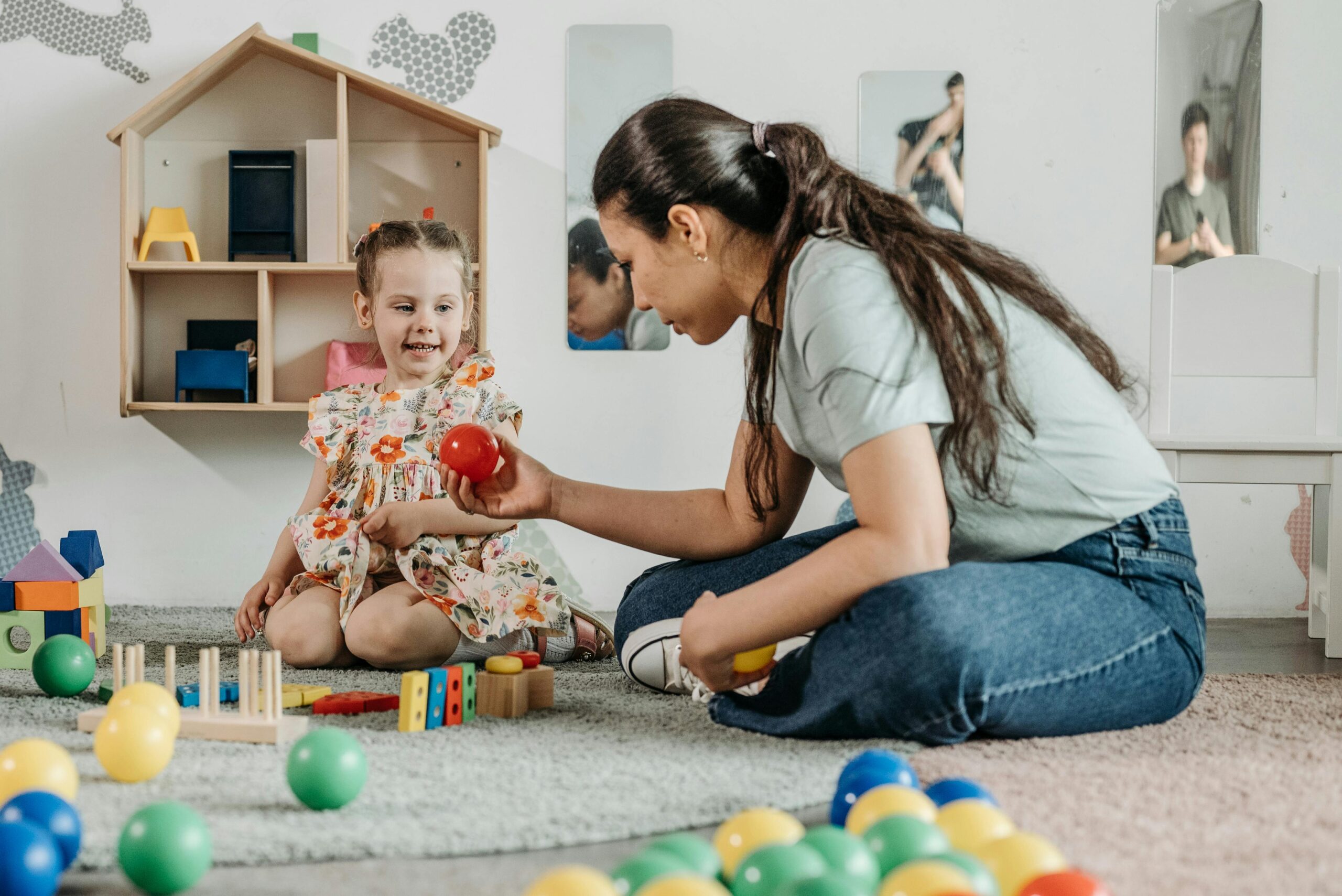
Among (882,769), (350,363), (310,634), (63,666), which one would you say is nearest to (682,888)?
(882,769)

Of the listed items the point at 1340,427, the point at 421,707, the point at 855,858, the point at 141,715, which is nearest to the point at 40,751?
the point at 141,715

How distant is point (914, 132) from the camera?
2.16 meters

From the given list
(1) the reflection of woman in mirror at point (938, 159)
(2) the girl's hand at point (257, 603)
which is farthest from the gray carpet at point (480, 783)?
(1) the reflection of woman in mirror at point (938, 159)

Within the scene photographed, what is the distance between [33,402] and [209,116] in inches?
25.8

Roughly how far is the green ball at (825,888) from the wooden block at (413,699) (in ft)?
1.89

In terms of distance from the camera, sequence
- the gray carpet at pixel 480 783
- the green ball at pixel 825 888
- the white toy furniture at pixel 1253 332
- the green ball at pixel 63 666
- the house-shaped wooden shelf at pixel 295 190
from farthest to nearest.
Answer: the house-shaped wooden shelf at pixel 295 190, the white toy furniture at pixel 1253 332, the green ball at pixel 63 666, the gray carpet at pixel 480 783, the green ball at pixel 825 888

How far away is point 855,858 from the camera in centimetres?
56

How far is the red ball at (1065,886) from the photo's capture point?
1.68ft

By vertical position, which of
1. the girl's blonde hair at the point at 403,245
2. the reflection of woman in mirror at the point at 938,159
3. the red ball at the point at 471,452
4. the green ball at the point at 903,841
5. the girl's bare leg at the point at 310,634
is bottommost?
the girl's bare leg at the point at 310,634

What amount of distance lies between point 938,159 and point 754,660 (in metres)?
1.44

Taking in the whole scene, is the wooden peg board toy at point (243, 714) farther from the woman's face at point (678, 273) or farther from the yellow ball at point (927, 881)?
the yellow ball at point (927, 881)

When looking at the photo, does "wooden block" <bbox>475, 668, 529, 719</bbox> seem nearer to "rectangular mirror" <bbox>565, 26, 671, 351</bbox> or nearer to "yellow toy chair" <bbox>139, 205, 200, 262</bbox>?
"rectangular mirror" <bbox>565, 26, 671, 351</bbox>

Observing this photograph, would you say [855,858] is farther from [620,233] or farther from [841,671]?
[620,233]

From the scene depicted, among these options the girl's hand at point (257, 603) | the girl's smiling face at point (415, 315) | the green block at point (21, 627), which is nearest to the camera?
the green block at point (21, 627)
